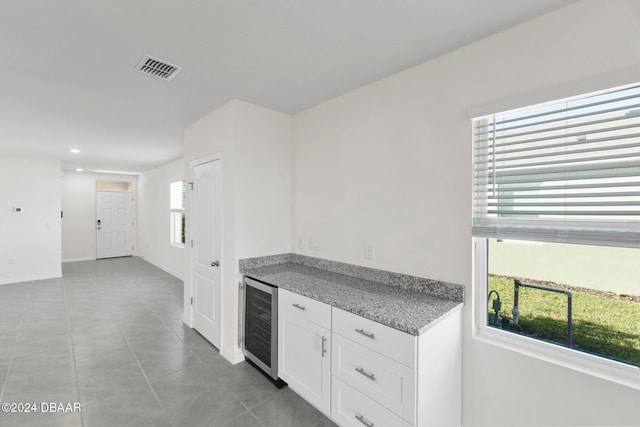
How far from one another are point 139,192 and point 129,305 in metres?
4.93

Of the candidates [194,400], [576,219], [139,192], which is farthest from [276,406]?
[139,192]

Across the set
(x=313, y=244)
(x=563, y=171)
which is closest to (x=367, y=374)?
(x=313, y=244)

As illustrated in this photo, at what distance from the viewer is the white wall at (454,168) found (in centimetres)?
140

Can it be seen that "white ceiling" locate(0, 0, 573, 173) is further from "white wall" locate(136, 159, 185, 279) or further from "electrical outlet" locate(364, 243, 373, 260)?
"white wall" locate(136, 159, 185, 279)

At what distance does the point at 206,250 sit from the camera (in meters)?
3.11

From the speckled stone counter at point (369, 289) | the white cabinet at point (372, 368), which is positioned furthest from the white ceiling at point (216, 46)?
the white cabinet at point (372, 368)

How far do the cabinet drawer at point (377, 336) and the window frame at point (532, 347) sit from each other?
622 mm

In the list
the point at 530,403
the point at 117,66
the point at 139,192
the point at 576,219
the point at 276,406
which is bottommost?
the point at 276,406

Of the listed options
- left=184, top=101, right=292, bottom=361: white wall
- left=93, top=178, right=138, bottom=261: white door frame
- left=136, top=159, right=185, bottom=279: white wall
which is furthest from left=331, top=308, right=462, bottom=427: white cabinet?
left=93, top=178, right=138, bottom=261: white door frame

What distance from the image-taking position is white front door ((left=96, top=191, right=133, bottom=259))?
307 inches

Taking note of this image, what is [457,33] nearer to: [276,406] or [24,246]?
[276,406]

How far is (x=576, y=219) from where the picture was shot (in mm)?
1459

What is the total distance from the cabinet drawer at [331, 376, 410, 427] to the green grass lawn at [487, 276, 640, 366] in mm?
954

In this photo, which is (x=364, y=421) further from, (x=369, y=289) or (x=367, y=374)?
(x=369, y=289)
